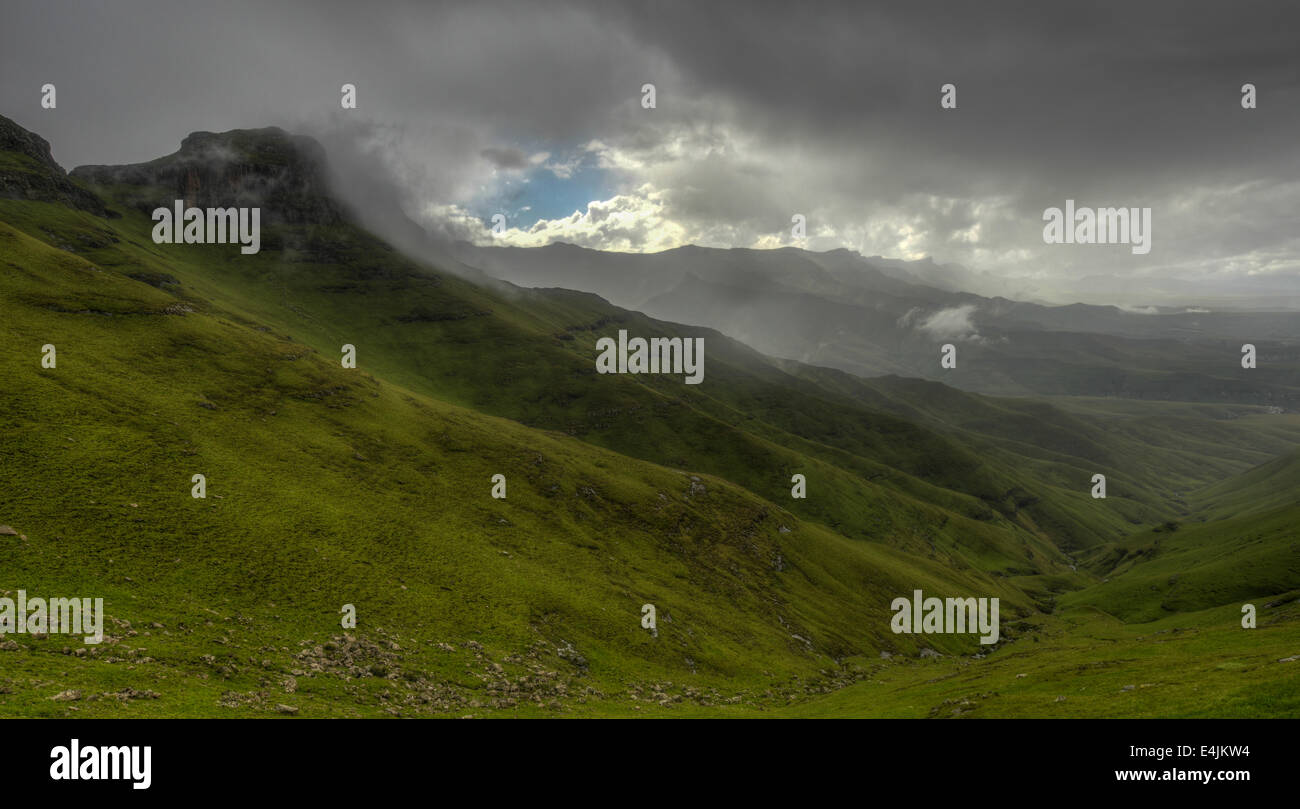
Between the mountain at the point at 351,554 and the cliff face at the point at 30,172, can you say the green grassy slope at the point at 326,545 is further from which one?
the cliff face at the point at 30,172

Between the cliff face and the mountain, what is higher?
the cliff face

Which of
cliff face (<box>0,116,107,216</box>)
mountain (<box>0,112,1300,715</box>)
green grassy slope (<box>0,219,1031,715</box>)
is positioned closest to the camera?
mountain (<box>0,112,1300,715</box>)

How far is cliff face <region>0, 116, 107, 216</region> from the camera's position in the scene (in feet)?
544

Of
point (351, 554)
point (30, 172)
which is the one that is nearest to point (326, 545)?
point (351, 554)

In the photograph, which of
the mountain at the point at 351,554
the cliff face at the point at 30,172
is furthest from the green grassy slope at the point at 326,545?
the cliff face at the point at 30,172

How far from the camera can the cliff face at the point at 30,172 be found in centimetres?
16588

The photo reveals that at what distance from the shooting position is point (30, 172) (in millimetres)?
173750

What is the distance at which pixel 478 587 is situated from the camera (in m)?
62.2

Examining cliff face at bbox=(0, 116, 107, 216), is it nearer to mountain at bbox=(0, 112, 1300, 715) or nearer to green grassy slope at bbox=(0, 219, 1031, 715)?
green grassy slope at bbox=(0, 219, 1031, 715)

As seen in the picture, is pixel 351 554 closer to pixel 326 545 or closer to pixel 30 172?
pixel 326 545

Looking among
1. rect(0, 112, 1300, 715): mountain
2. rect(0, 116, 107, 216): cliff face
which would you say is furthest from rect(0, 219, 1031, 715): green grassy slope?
rect(0, 116, 107, 216): cliff face

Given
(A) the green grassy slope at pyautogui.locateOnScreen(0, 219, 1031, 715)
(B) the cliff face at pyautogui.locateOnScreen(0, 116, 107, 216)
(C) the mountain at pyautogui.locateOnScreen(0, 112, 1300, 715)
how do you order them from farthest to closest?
→ (B) the cliff face at pyautogui.locateOnScreen(0, 116, 107, 216) < (A) the green grassy slope at pyautogui.locateOnScreen(0, 219, 1031, 715) < (C) the mountain at pyautogui.locateOnScreen(0, 112, 1300, 715)

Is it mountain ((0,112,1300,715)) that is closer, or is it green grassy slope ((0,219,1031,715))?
mountain ((0,112,1300,715))
